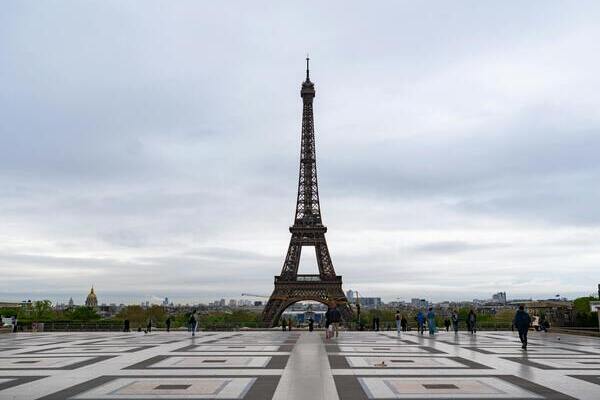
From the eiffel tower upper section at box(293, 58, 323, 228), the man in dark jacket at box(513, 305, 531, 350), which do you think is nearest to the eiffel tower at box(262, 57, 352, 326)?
the eiffel tower upper section at box(293, 58, 323, 228)

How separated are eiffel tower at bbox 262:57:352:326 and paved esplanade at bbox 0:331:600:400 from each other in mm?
51472

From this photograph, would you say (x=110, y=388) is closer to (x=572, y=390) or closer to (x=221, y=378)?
(x=221, y=378)

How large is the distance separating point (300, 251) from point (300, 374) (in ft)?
221

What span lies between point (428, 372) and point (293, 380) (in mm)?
3292

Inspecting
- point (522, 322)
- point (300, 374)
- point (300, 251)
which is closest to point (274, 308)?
point (300, 251)

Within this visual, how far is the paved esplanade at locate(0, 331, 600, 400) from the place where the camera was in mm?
9375

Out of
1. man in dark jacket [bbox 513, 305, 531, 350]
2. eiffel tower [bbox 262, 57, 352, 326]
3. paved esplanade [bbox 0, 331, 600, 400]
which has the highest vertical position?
eiffel tower [bbox 262, 57, 352, 326]

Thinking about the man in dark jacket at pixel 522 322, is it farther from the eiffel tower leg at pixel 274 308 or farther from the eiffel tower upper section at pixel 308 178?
the eiffel tower upper section at pixel 308 178

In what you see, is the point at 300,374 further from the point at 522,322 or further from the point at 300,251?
the point at 300,251

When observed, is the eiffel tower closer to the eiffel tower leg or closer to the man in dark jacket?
the eiffel tower leg

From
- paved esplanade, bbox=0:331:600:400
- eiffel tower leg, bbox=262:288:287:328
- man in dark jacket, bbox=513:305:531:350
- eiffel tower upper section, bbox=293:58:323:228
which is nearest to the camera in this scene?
paved esplanade, bbox=0:331:600:400

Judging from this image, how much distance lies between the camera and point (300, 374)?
11.8 meters

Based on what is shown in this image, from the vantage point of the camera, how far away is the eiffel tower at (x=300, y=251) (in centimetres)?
7206

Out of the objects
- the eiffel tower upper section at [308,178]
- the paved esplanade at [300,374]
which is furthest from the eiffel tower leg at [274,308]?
the paved esplanade at [300,374]
